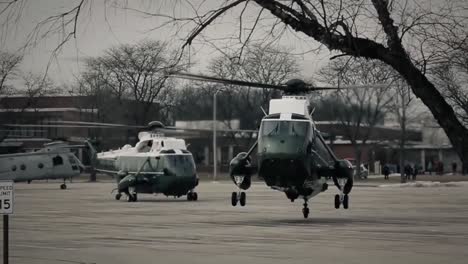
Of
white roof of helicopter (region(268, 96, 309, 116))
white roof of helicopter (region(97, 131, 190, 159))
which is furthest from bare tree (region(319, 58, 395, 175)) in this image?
white roof of helicopter (region(97, 131, 190, 159))

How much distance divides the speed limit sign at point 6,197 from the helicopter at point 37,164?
169ft

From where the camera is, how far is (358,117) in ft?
242

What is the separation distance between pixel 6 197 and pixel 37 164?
52.7m

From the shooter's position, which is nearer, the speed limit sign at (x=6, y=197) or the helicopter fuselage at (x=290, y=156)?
the speed limit sign at (x=6, y=197)

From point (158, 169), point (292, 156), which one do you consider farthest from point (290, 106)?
point (158, 169)

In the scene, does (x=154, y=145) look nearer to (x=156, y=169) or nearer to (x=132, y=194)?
(x=156, y=169)

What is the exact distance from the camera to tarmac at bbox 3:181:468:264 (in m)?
17.3

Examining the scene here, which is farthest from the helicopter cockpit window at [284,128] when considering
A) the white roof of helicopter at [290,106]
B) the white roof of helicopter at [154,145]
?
the white roof of helicopter at [154,145]

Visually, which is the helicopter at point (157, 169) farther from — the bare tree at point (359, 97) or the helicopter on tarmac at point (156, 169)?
the bare tree at point (359, 97)

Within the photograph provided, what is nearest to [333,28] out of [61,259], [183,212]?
[61,259]

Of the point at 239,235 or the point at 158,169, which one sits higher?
the point at 158,169

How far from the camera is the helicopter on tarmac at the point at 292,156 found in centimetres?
2525

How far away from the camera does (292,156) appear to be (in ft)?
82.4

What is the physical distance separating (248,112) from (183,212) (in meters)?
47.9
